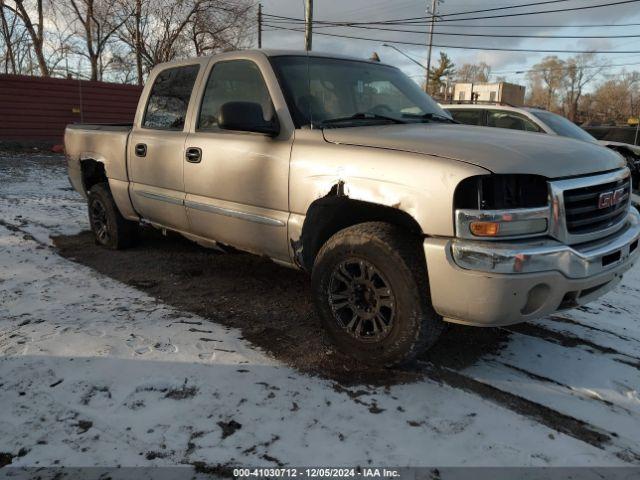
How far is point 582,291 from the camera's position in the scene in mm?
2768

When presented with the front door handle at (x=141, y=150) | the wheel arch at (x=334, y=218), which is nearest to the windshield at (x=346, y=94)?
the wheel arch at (x=334, y=218)

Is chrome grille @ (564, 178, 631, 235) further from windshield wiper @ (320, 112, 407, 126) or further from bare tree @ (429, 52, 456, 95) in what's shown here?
bare tree @ (429, 52, 456, 95)

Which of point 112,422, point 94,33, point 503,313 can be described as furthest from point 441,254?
point 94,33

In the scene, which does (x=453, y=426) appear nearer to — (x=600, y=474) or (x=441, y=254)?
(x=600, y=474)

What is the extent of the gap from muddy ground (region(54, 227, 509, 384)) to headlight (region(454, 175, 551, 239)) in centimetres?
99

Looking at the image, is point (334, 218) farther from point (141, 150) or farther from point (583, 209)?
point (141, 150)

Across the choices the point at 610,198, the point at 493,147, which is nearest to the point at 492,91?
the point at 610,198

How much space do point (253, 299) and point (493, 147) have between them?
224 centimetres

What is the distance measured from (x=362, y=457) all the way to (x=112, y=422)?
118 cm

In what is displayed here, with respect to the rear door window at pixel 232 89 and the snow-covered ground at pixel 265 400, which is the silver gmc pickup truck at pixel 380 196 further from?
the snow-covered ground at pixel 265 400

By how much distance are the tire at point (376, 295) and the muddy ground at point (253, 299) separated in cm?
18

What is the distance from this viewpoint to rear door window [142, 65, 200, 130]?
429cm

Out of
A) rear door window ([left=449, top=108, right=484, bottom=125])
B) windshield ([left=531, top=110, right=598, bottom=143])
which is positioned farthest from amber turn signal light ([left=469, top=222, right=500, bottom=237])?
rear door window ([left=449, top=108, right=484, bottom=125])

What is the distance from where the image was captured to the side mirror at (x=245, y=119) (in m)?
3.27
